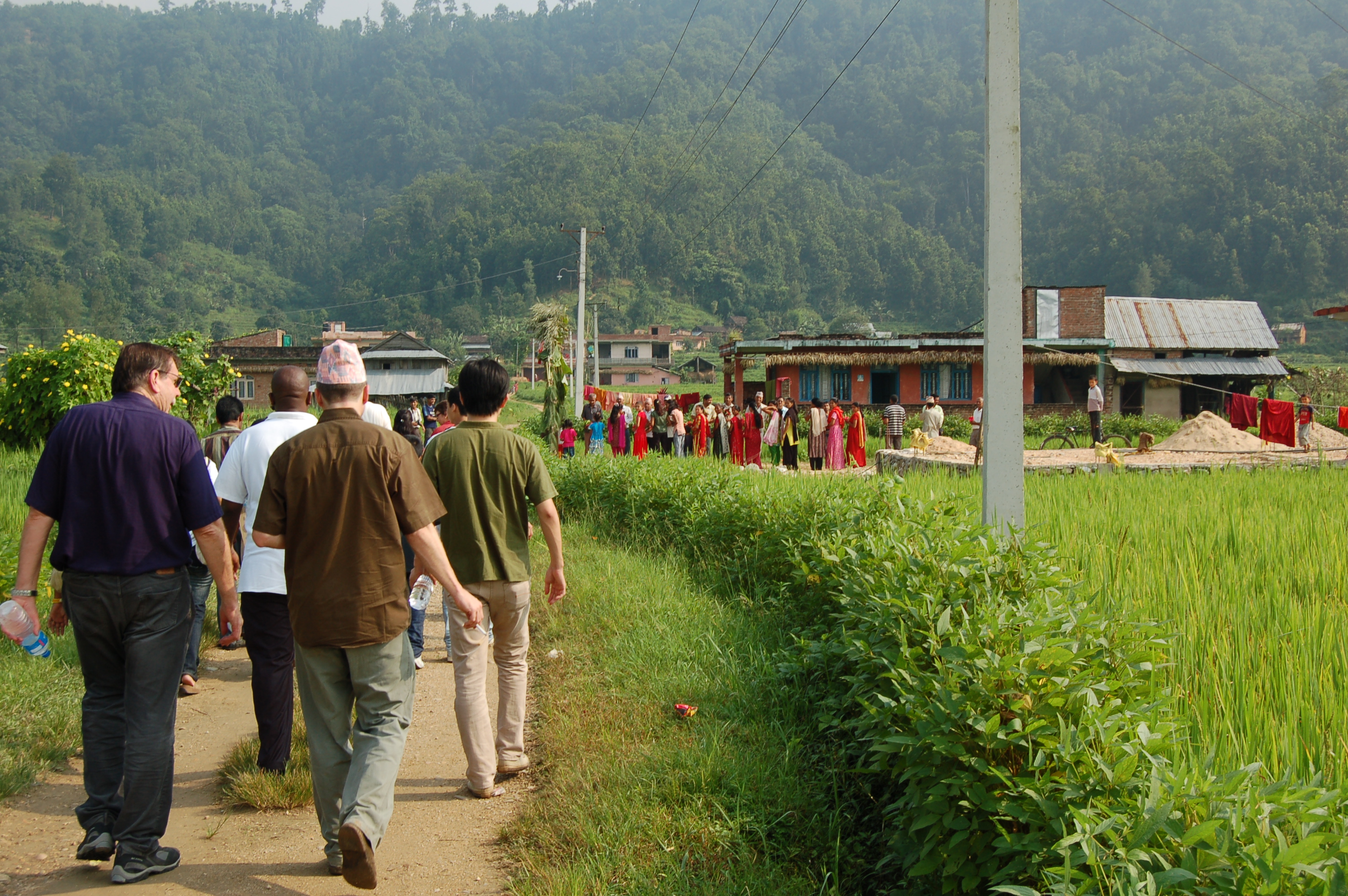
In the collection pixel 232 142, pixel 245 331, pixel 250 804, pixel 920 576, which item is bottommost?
pixel 250 804

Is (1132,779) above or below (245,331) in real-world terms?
below

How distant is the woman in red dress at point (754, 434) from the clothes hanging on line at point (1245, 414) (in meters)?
11.4

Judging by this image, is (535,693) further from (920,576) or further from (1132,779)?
(1132,779)

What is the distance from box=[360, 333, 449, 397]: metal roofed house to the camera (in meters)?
55.5

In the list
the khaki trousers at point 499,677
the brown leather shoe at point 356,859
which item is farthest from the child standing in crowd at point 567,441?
the brown leather shoe at point 356,859

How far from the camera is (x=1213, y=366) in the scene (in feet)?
110

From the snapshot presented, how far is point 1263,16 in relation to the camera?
13300cm

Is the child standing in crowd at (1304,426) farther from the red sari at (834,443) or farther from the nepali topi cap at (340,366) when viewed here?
the nepali topi cap at (340,366)

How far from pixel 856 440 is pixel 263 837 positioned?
1816cm

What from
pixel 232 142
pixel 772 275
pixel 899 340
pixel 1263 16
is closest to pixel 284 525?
pixel 899 340

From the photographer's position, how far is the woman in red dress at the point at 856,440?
67.9ft

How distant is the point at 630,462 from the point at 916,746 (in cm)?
833

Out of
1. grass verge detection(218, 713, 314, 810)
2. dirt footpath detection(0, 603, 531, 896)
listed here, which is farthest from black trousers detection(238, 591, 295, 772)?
dirt footpath detection(0, 603, 531, 896)

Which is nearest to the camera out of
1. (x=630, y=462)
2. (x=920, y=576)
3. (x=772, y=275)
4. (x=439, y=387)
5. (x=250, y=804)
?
(x=920, y=576)
